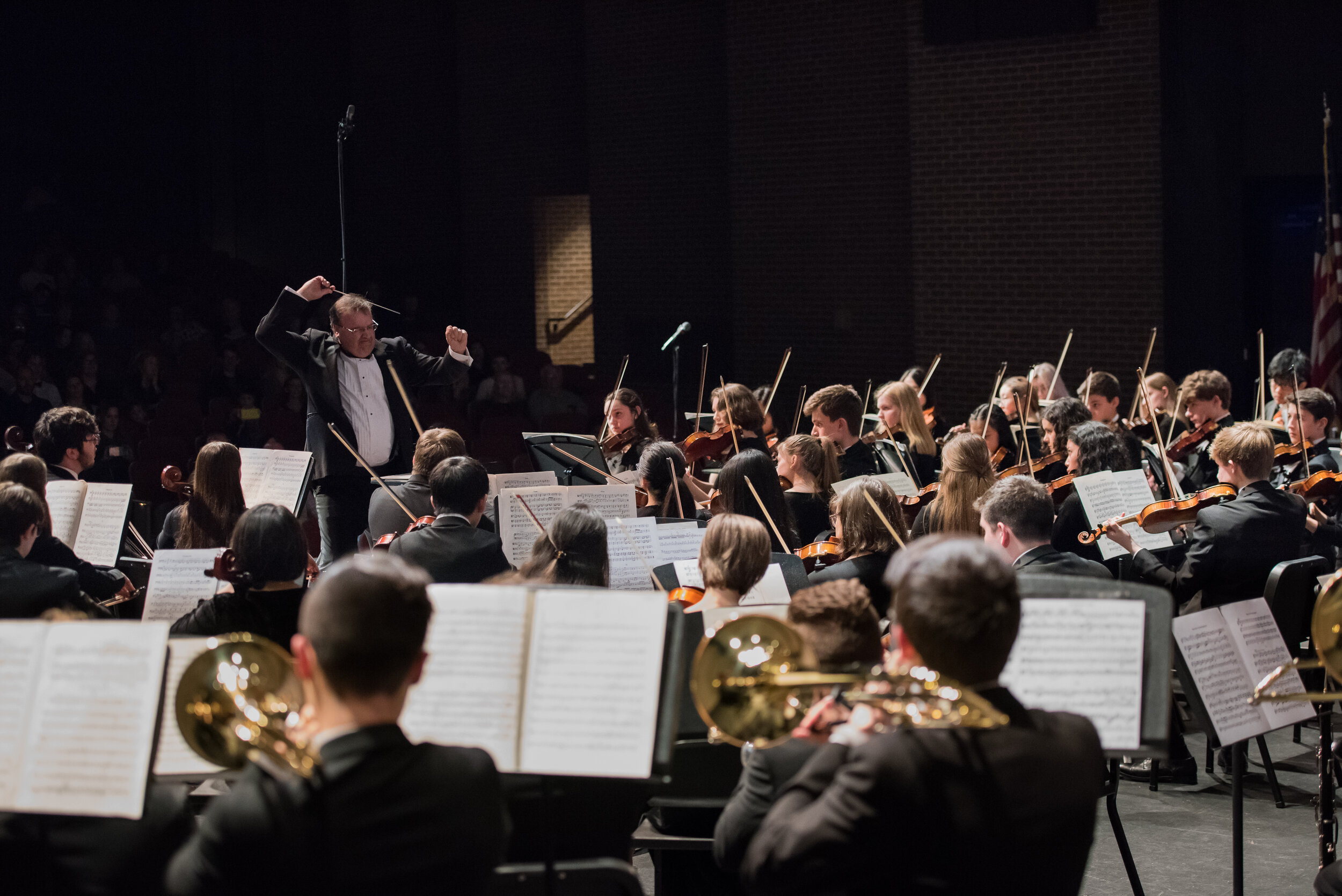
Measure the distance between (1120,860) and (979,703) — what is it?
103 inches

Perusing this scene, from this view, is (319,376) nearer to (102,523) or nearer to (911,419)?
(102,523)

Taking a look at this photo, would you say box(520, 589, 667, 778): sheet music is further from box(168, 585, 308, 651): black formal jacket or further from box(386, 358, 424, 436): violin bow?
box(386, 358, 424, 436): violin bow

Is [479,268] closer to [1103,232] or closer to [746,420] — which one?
[1103,232]

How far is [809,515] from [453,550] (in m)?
1.55

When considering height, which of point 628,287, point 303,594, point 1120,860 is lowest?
point 1120,860

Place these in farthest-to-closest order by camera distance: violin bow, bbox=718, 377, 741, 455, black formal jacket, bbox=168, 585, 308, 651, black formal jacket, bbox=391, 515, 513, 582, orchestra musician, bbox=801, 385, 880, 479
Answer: violin bow, bbox=718, 377, 741, 455
orchestra musician, bbox=801, 385, 880, 479
black formal jacket, bbox=391, 515, 513, 582
black formal jacket, bbox=168, 585, 308, 651

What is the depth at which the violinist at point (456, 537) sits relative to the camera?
4.20 m

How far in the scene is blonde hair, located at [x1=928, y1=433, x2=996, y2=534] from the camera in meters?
4.70

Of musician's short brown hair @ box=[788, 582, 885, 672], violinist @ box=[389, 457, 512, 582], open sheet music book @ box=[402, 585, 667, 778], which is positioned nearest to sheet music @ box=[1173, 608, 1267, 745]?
musician's short brown hair @ box=[788, 582, 885, 672]

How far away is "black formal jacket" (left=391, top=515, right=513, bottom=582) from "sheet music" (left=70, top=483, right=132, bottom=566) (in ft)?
3.39

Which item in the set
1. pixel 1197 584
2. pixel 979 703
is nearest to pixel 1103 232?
pixel 1197 584

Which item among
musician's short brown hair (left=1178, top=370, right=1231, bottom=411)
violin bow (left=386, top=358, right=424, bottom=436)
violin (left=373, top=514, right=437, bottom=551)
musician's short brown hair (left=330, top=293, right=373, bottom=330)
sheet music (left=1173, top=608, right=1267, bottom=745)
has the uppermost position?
musician's short brown hair (left=330, top=293, right=373, bottom=330)

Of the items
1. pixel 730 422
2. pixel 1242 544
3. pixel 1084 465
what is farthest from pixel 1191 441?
pixel 730 422

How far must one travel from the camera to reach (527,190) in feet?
45.3
